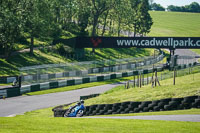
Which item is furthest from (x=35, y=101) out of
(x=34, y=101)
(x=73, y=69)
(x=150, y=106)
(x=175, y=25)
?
(x=175, y=25)

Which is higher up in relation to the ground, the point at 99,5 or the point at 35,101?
the point at 99,5

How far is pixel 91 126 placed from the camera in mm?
11523

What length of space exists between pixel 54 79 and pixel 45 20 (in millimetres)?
19092

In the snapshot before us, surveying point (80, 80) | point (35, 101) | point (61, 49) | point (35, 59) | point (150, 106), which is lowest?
point (80, 80)

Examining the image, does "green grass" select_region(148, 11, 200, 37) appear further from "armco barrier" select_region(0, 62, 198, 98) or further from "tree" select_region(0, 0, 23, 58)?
"tree" select_region(0, 0, 23, 58)

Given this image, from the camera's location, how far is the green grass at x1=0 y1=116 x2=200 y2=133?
10.9m

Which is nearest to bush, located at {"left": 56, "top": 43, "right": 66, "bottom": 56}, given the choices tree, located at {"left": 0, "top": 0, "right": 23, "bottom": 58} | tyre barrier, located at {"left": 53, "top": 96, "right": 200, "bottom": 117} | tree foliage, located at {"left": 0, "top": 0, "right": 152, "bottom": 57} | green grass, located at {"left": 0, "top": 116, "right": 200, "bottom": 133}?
tree foliage, located at {"left": 0, "top": 0, "right": 152, "bottom": 57}

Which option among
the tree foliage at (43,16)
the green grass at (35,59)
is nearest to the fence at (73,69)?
the green grass at (35,59)

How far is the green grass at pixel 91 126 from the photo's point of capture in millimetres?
10898

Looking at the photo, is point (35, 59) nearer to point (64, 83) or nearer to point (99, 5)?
point (64, 83)

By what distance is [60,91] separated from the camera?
110ft

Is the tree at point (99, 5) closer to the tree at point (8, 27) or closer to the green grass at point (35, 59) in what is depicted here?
the green grass at point (35, 59)

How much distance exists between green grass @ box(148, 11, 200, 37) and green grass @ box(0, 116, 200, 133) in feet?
338

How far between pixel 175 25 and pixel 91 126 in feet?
418
